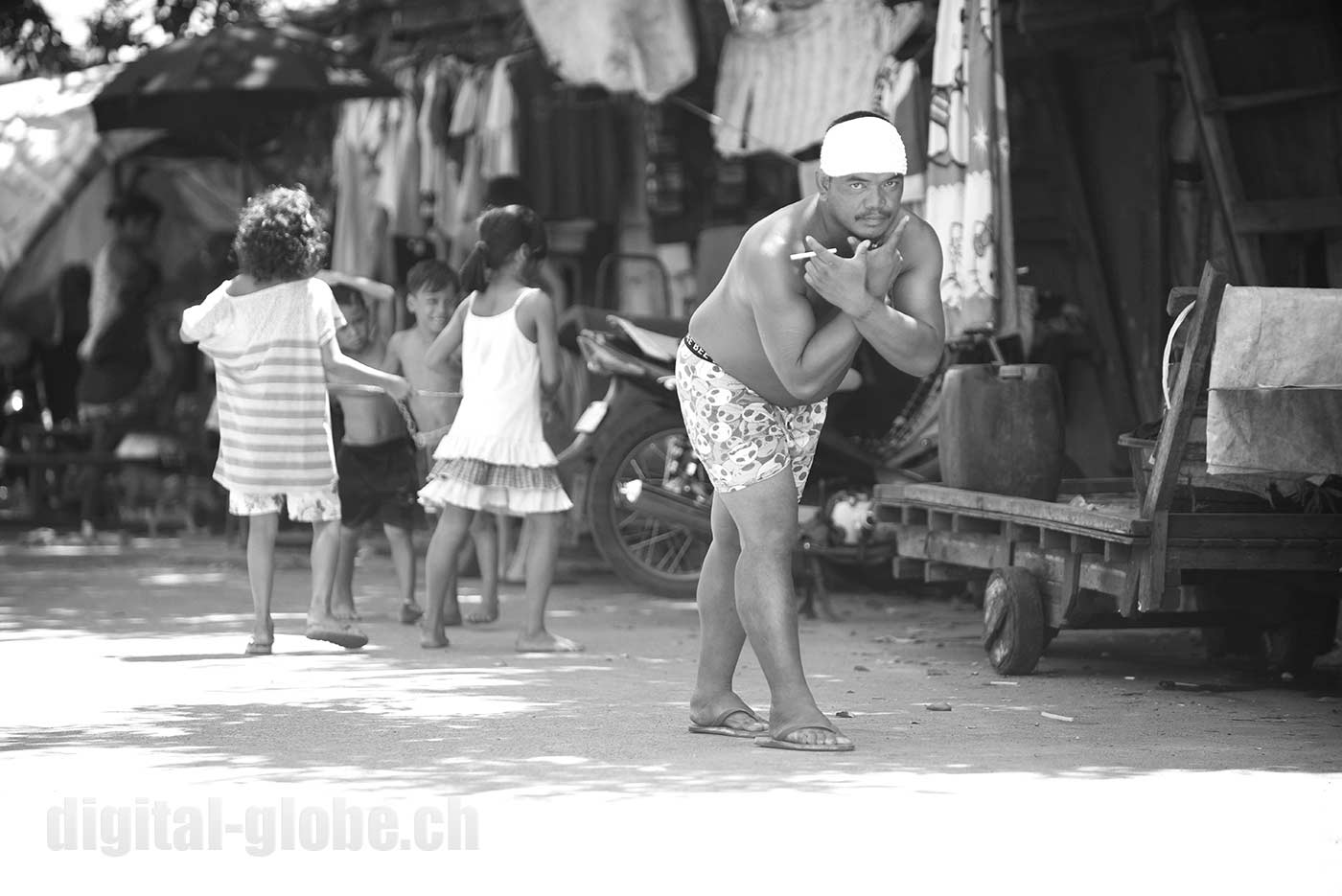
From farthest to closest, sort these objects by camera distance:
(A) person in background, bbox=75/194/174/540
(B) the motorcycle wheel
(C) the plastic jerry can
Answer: (A) person in background, bbox=75/194/174/540, (B) the motorcycle wheel, (C) the plastic jerry can

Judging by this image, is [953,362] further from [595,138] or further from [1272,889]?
[1272,889]

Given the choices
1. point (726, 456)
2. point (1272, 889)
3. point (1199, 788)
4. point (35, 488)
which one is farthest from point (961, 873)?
point (35, 488)

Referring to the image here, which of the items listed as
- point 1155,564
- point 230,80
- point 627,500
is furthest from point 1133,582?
point 230,80

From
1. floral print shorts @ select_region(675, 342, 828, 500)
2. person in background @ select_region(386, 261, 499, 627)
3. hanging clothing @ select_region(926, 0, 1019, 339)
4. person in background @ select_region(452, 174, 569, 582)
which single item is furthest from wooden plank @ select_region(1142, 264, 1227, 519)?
person in background @ select_region(452, 174, 569, 582)

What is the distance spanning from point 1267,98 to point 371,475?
4252 mm

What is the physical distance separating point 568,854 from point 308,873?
531 millimetres

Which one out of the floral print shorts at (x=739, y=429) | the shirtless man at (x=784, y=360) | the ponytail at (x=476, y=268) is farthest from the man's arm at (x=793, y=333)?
the ponytail at (x=476, y=268)

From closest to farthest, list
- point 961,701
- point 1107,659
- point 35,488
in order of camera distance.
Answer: point 961,701 < point 1107,659 < point 35,488

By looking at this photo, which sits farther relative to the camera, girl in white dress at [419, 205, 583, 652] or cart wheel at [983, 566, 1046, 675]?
girl in white dress at [419, 205, 583, 652]

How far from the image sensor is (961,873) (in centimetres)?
401

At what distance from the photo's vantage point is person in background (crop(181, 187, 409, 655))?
7.90 meters

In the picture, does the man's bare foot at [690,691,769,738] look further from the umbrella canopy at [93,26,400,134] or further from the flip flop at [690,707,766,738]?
the umbrella canopy at [93,26,400,134]

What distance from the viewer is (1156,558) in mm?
6348

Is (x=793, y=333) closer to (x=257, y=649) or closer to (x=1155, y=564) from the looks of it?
(x=1155, y=564)
